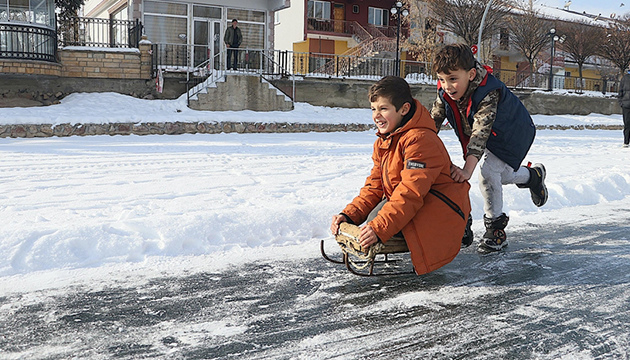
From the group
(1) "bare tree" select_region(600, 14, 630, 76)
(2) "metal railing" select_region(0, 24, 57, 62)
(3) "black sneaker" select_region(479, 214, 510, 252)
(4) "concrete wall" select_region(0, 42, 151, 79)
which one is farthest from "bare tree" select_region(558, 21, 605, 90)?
(3) "black sneaker" select_region(479, 214, 510, 252)

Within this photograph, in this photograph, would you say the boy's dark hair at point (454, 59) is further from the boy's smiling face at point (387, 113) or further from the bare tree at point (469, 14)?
the bare tree at point (469, 14)

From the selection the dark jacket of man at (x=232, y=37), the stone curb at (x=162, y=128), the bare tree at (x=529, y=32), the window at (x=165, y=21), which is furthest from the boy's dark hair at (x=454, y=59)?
the bare tree at (x=529, y=32)

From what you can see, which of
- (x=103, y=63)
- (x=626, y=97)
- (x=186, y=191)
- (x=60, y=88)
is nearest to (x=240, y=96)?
(x=103, y=63)

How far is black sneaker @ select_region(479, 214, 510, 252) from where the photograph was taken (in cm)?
395

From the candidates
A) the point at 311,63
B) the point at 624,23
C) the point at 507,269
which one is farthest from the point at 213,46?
the point at 624,23

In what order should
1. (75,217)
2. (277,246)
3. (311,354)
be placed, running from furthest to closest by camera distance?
(75,217), (277,246), (311,354)

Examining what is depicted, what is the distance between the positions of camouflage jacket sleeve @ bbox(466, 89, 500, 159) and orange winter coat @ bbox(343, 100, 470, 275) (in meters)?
0.38

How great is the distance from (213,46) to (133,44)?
4.65 m

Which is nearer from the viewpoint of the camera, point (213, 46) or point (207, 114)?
point (207, 114)

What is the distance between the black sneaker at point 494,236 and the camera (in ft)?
13.0

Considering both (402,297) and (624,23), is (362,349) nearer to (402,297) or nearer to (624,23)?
(402,297)

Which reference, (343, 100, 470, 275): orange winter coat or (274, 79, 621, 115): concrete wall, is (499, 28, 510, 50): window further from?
(343, 100, 470, 275): orange winter coat

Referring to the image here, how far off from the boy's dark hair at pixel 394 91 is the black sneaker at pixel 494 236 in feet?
4.26

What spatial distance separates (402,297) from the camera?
9.89ft
